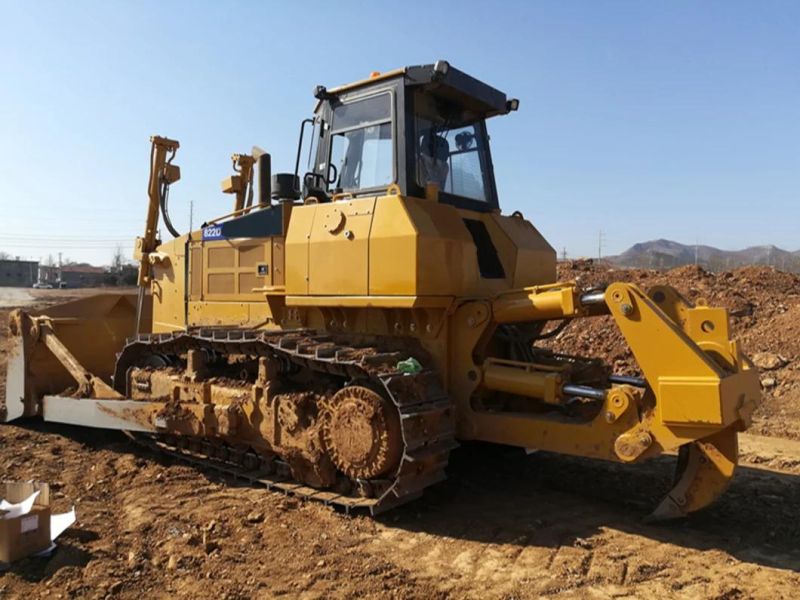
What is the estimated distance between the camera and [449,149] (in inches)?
262

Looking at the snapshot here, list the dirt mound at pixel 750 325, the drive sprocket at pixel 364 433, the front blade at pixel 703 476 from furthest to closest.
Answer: the dirt mound at pixel 750 325, the drive sprocket at pixel 364 433, the front blade at pixel 703 476

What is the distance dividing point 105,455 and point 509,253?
4956mm

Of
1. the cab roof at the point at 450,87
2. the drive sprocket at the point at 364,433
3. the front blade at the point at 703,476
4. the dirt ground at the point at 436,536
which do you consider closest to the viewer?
the dirt ground at the point at 436,536

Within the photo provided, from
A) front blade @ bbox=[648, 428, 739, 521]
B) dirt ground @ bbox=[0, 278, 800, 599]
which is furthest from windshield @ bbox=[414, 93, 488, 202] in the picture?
front blade @ bbox=[648, 428, 739, 521]

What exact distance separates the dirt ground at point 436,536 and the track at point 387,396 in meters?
0.19

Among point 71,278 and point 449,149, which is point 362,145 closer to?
point 449,149

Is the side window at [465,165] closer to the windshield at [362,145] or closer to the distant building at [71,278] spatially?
the windshield at [362,145]

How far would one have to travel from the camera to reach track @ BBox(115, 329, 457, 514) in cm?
515

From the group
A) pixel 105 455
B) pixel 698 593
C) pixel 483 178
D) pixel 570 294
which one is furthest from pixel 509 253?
pixel 105 455

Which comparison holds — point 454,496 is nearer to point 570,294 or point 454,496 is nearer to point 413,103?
point 570,294

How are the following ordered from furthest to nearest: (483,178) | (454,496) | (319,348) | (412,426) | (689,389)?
(483,178), (454,496), (319,348), (412,426), (689,389)

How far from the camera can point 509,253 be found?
259 inches

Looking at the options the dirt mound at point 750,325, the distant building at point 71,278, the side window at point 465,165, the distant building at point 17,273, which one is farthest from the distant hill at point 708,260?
the distant building at point 17,273

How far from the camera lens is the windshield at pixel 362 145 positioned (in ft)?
20.2
